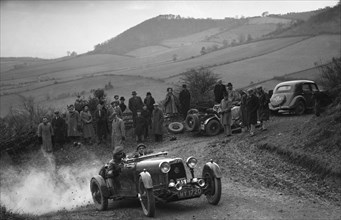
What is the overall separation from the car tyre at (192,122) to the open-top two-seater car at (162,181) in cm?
1079

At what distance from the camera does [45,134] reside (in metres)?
24.4

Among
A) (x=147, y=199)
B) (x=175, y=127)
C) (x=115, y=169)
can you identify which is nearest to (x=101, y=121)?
(x=175, y=127)

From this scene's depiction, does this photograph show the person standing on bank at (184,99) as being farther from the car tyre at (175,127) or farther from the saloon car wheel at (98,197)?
the saloon car wheel at (98,197)

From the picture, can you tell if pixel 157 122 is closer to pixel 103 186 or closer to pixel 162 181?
pixel 103 186

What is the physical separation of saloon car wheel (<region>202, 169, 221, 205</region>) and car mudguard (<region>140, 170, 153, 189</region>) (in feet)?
5.25

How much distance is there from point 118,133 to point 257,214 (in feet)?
37.6

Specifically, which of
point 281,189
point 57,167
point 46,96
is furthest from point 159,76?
point 281,189

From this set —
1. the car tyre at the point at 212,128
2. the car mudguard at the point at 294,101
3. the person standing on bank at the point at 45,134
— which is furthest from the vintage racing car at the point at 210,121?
the person standing on bank at the point at 45,134

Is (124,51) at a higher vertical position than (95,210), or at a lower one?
higher

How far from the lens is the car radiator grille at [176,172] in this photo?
12.5 m

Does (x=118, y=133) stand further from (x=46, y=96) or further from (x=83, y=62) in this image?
(x=83, y=62)

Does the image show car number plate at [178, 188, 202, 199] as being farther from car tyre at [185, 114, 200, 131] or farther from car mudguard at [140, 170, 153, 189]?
car tyre at [185, 114, 200, 131]

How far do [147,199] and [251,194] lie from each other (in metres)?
3.60

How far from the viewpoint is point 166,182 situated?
12.4 meters
